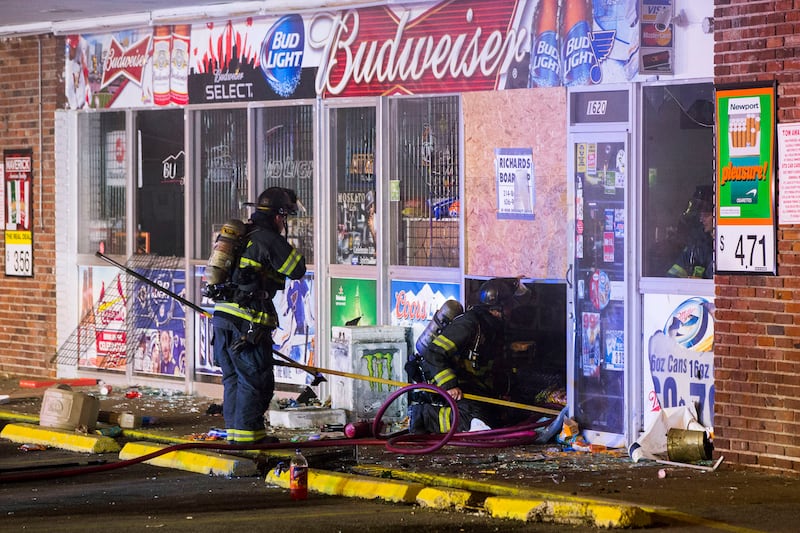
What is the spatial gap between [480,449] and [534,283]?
65.5 inches

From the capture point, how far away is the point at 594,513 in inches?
357

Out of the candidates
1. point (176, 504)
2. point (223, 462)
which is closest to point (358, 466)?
point (223, 462)

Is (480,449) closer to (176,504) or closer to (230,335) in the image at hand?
(230,335)

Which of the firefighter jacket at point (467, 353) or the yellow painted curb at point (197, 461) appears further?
the firefighter jacket at point (467, 353)

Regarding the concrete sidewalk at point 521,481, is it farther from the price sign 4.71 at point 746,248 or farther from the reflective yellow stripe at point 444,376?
the price sign 4.71 at point 746,248

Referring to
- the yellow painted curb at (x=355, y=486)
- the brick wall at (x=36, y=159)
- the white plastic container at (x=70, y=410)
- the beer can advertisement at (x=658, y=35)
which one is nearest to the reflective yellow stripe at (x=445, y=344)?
the yellow painted curb at (x=355, y=486)

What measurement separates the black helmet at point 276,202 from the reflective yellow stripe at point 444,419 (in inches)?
91.4

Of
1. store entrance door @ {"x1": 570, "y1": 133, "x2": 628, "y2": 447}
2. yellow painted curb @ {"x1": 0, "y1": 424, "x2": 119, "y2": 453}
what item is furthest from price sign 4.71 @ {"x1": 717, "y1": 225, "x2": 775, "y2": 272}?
yellow painted curb @ {"x1": 0, "y1": 424, "x2": 119, "y2": 453}

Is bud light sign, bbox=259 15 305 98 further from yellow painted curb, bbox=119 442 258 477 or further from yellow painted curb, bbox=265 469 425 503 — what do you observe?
yellow painted curb, bbox=265 469 425 503

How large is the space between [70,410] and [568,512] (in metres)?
5.94

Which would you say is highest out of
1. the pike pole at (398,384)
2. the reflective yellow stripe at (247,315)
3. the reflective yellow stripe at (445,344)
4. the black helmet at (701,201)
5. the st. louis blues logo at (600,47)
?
the st. louis blues logo at (600,47)

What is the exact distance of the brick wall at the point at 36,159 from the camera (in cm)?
1744

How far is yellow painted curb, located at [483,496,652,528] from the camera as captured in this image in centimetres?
895

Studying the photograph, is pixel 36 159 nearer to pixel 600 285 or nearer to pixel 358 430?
pixel 358 430
